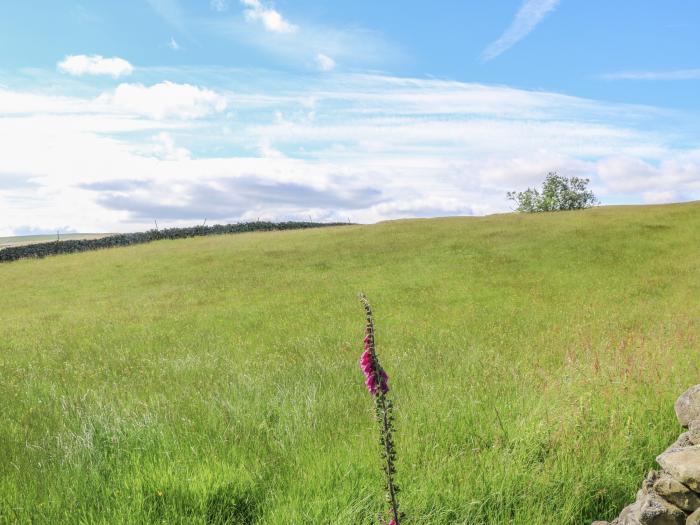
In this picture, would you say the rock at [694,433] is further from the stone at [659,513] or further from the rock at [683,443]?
the stone at [659,513]

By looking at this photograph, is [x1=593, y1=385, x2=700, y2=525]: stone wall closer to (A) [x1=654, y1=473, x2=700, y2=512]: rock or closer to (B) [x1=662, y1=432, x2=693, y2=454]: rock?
(A) [x1=654, y1=473, x2=700, y2=512]: rock

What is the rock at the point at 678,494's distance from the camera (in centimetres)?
515

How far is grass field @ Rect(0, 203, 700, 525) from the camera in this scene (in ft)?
19.1

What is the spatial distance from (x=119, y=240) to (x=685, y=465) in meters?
69.4

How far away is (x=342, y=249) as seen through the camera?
1670 inches

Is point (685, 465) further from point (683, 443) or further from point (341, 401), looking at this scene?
point (341, 401)

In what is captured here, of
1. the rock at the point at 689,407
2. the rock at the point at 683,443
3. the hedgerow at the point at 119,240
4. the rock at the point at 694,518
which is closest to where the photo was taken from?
the rock at the point at 694,518

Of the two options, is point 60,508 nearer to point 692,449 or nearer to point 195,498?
point 195,498

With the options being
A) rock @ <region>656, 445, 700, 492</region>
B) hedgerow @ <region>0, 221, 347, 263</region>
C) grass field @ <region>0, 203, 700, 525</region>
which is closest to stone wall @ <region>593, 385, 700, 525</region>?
rock @ <region>656, 445, 700, 492</region>

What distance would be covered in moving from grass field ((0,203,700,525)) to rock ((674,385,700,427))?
433mm

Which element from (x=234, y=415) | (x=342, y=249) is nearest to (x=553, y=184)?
(x=342, y=249)

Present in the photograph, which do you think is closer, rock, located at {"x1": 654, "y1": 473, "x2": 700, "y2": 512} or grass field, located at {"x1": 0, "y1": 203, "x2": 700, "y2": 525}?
rock, located at {"x1": 654, "y1": 473, "x2": 700, "y2": 512}

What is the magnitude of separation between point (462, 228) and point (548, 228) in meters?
7.58

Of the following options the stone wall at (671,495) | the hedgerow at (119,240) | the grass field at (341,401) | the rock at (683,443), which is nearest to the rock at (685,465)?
the stone wall at (671,495)
